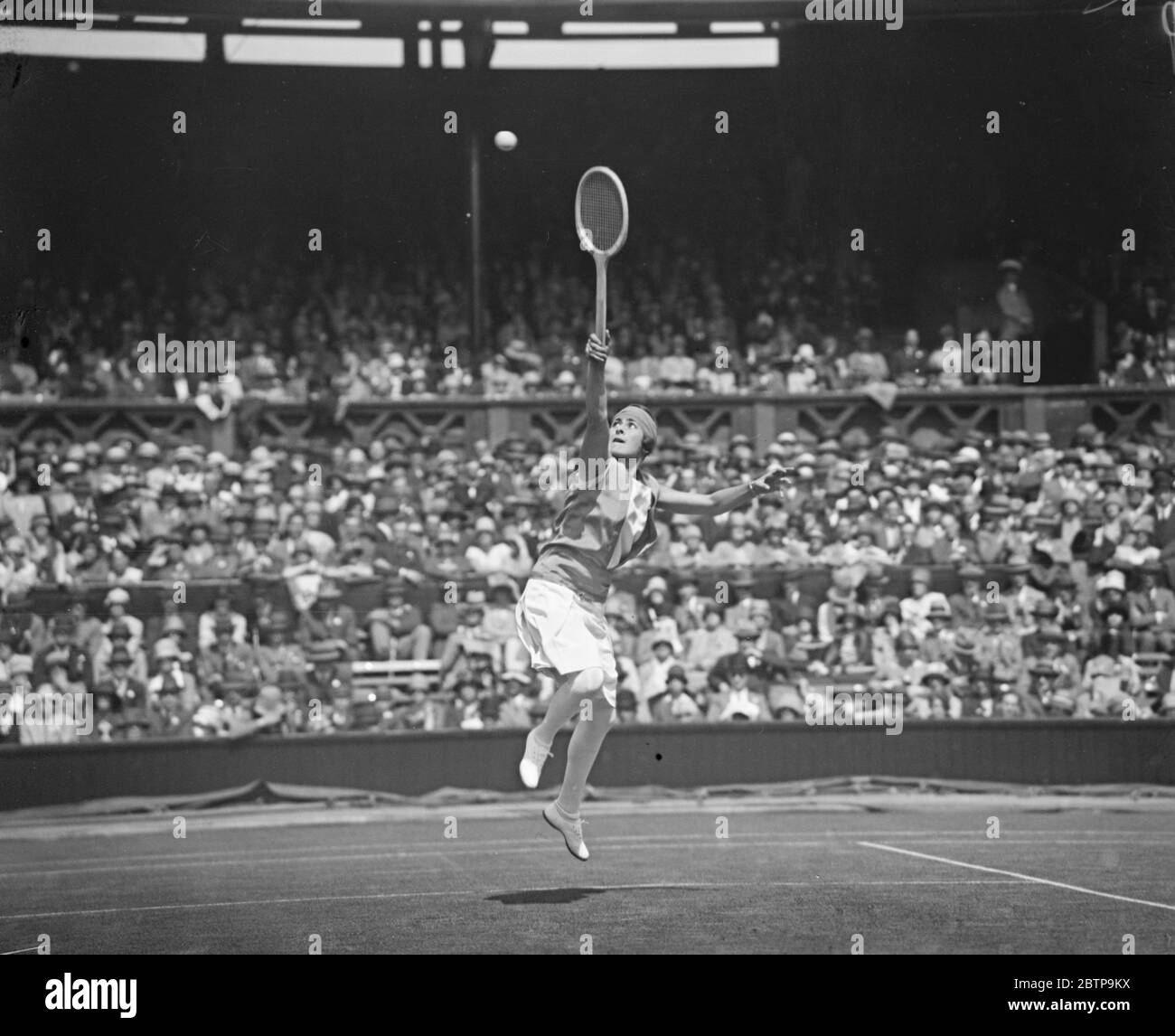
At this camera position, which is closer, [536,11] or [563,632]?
[563,632]

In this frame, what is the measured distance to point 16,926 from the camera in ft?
29.9

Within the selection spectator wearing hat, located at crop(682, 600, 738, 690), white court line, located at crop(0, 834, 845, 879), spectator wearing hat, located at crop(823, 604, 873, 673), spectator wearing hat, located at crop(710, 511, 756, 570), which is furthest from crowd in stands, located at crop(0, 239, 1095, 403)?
white court line, located at crop(0, 834, 845, 879)

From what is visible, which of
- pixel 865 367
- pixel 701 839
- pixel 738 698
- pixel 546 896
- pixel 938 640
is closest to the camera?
pixel 546 896

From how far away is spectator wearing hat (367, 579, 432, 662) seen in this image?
1445cm

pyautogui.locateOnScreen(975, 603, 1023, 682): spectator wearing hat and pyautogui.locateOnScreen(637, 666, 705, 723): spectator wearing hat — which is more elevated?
pyautogui.locateOnScreen(975, 603, 1023, 682): spectator wearing hat

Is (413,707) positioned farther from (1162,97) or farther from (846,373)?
(1162,97)

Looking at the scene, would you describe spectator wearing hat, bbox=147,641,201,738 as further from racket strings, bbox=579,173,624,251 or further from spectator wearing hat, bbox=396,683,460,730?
racket strings, bbox=579,173,624,251

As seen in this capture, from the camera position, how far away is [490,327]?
Result: 18.0 m

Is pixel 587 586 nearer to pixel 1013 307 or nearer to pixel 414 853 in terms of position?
pixel 414 853

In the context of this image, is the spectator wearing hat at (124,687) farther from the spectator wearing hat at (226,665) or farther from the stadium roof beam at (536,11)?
the stadium roof beam at (536,11)

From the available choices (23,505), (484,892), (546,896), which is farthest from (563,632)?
(23,505)

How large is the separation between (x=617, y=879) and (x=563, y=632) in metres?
1.80

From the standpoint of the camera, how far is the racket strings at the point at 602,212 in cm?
939

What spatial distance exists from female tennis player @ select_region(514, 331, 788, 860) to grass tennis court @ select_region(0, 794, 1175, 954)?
0.76 metres
